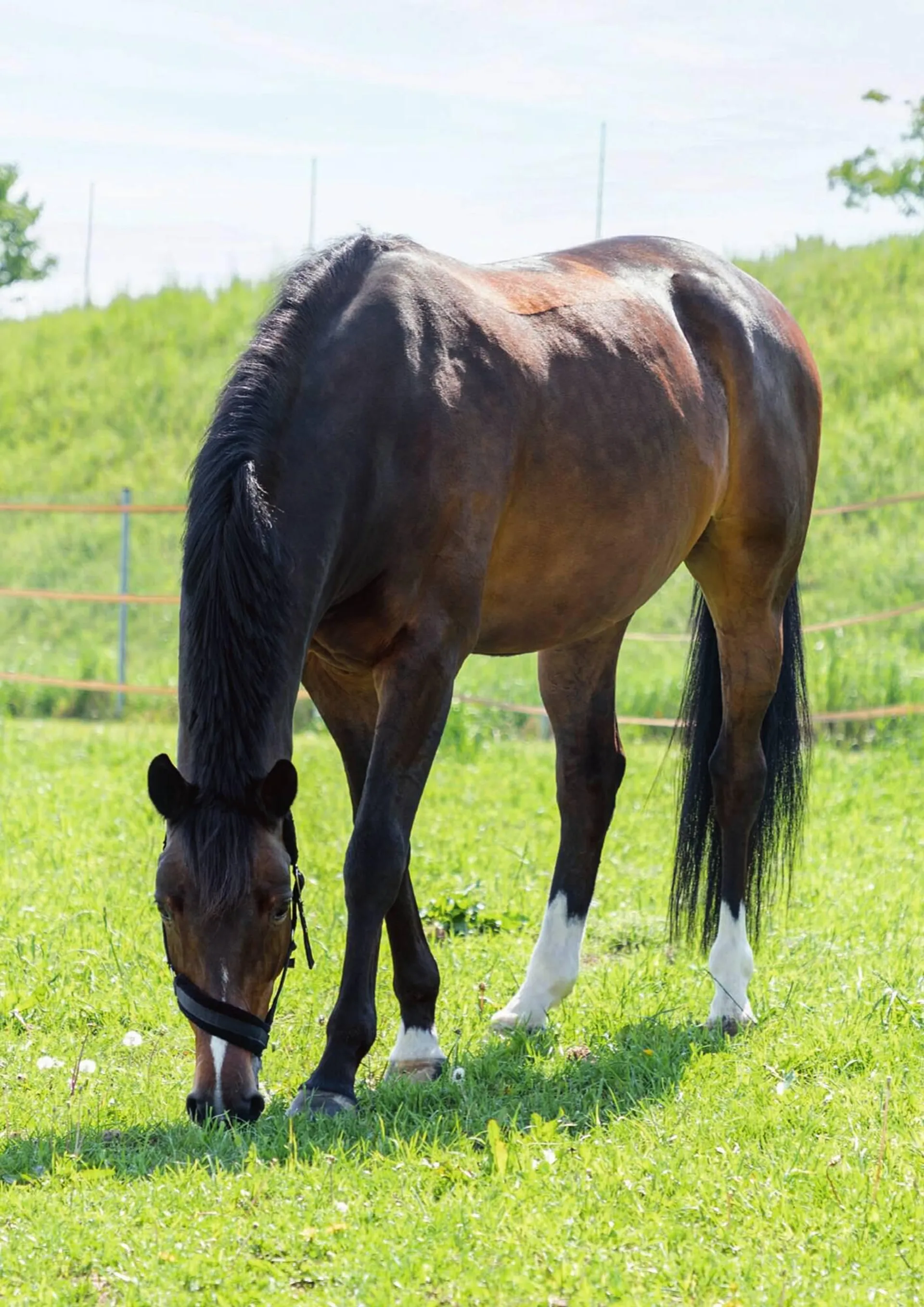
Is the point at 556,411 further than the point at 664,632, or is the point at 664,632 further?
the point at 664,632

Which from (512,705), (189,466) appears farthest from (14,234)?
(512,705)

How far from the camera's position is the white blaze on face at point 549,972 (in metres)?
4.27

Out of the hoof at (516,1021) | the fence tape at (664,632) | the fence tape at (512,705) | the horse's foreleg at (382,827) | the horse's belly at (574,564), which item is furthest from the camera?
the fence tape at (664,632)

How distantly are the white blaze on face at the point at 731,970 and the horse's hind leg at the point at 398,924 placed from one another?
929 millimetres

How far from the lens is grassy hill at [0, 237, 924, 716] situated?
515 inches

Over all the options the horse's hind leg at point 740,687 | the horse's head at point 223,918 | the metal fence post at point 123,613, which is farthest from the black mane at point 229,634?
the metal fence post at point 123,613

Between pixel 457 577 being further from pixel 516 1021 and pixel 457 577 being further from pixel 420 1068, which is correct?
pixel 516 1021

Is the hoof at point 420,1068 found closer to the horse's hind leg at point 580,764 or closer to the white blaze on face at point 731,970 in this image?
the horse's hind leg at point 580,764

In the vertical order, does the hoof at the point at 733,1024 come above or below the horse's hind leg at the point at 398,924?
below

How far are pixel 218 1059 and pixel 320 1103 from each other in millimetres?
474

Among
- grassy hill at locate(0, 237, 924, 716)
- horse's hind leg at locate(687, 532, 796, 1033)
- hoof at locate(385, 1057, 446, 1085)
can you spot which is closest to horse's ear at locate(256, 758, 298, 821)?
hoof at locate(385, 1057, 446, 1085)

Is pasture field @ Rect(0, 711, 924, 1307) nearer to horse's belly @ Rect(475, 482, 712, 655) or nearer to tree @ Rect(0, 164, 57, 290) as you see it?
horse's belly @ Rect(475, 482, 712, 655)

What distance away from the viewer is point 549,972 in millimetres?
4445

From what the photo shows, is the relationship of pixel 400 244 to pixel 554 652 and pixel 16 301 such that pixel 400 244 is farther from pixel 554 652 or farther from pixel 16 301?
pixel 16 301
